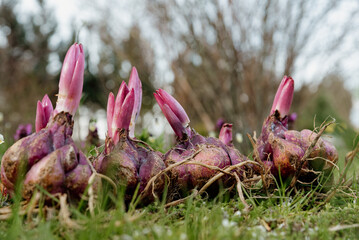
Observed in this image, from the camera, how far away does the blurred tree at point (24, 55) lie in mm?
11406

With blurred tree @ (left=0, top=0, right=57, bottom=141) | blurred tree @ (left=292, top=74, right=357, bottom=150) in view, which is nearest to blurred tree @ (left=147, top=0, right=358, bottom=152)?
blurred tree @ (left=292, top=74, right=357, bottom=150)

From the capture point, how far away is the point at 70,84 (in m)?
1.16

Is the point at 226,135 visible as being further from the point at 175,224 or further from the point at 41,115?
the point at 41,115

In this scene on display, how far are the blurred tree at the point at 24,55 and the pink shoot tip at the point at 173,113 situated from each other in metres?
10.5

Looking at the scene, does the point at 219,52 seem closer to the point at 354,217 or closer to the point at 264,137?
the point at 264,137

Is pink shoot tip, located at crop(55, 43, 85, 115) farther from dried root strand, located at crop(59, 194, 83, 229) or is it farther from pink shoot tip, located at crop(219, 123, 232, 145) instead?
pink shoot tip, located at crop(219, 123, 232, 145)

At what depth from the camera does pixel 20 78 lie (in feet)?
40.4

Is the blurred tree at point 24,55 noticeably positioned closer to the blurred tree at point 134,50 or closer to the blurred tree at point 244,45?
the blurred tree at point 134,50

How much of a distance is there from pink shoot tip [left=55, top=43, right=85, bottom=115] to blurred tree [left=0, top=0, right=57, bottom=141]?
34.8 ft

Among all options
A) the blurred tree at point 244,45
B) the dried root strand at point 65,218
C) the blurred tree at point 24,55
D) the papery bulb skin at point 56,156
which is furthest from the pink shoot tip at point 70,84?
the blurred tree at point 24,55

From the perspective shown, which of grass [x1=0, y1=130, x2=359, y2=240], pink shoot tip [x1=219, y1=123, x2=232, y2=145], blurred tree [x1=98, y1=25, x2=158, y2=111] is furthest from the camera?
blurred tree [x1=98, y1=25, x2=158, y2=111]

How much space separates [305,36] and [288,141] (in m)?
4.90

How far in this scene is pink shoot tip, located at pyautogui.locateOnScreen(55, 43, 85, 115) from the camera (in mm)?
1144

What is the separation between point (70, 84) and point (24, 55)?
1380 centimetres
